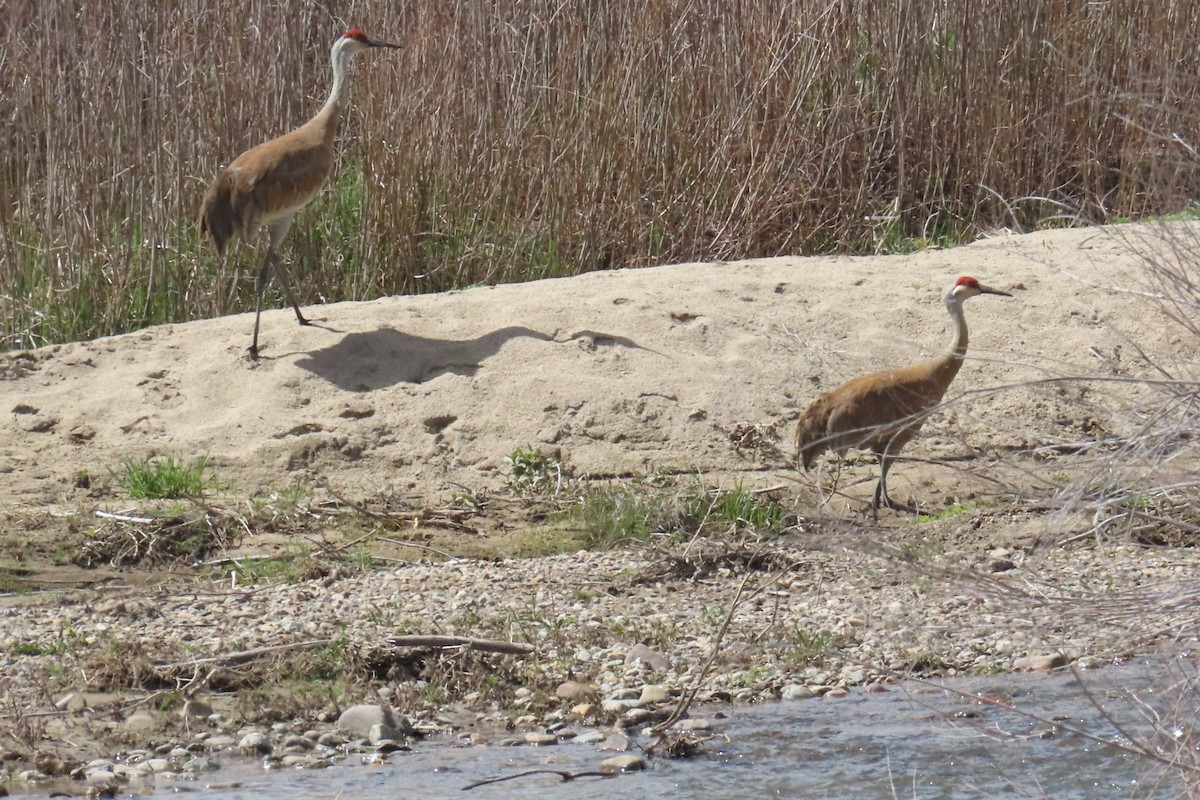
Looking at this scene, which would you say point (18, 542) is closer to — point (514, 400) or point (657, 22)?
point (514, 400)

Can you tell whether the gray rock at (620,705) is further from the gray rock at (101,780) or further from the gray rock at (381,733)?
the gray rock at (101,780)

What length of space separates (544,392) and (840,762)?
3222 mm

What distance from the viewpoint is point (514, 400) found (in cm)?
739

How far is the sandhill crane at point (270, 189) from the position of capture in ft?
25.9

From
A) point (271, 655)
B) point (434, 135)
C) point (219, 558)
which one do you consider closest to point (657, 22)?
point (434, 135)

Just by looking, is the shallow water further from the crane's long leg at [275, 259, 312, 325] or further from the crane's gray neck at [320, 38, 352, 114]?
the crane's gray neck at [320, 38, 352, 114]

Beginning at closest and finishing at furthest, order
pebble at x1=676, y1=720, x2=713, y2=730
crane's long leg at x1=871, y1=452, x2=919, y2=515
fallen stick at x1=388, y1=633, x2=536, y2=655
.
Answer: pebble at x1=676, y1=720, x2=713, y2=730, fallen stick at x1=388, y1=633, x2=536, y2=655, crane's long leg at x1=871, y1=452, x2=919, y2=515

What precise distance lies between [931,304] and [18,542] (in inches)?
178

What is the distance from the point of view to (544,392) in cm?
741

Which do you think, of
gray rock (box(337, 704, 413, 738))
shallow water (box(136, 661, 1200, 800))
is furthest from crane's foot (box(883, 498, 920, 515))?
gray rock (box(337, 704, 413, 738))

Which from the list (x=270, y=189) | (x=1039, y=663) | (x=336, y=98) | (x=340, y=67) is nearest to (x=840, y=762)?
(x=1039, y=663)

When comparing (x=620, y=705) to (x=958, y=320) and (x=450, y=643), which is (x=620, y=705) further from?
(x=958, y=320)

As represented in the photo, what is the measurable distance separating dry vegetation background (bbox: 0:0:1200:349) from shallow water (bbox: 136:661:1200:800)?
4762 millimetres

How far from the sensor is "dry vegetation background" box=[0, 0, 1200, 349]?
28.7 ft
